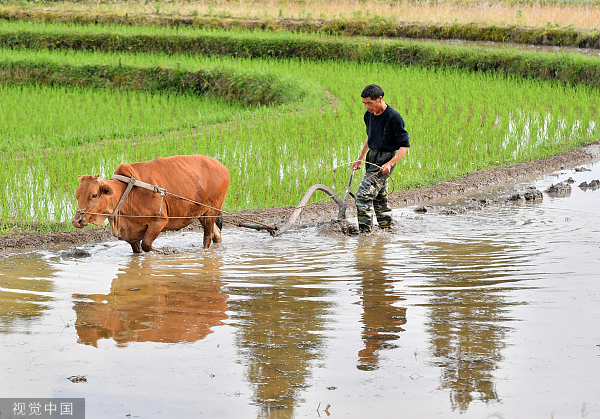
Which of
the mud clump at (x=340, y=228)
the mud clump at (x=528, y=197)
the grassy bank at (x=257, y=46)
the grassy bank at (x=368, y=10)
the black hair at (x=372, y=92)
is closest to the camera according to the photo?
the black hair at (x=372, y=92)

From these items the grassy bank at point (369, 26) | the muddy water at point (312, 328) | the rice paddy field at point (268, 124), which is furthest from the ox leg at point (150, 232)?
the grassy bank at point (369, 26)

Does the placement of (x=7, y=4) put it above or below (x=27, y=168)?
above

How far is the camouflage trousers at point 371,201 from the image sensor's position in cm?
565

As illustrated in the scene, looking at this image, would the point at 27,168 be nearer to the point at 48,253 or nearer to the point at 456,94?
the point at 48,253

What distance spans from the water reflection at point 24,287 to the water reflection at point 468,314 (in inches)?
76.8

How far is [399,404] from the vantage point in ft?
8.52

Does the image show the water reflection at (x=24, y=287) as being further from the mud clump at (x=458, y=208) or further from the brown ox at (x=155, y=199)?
the mud clump at (x=458, y=208)

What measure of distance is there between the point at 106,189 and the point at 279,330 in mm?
1689

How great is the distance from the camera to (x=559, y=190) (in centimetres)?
727

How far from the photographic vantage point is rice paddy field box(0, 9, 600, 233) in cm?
704

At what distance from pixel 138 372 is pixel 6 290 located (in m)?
1.53

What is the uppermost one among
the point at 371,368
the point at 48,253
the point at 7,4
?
the point at 7,4

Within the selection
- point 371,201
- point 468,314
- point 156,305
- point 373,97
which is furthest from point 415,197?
point 156,305

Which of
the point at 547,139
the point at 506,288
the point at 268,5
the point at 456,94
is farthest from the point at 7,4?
the point at 506,288
